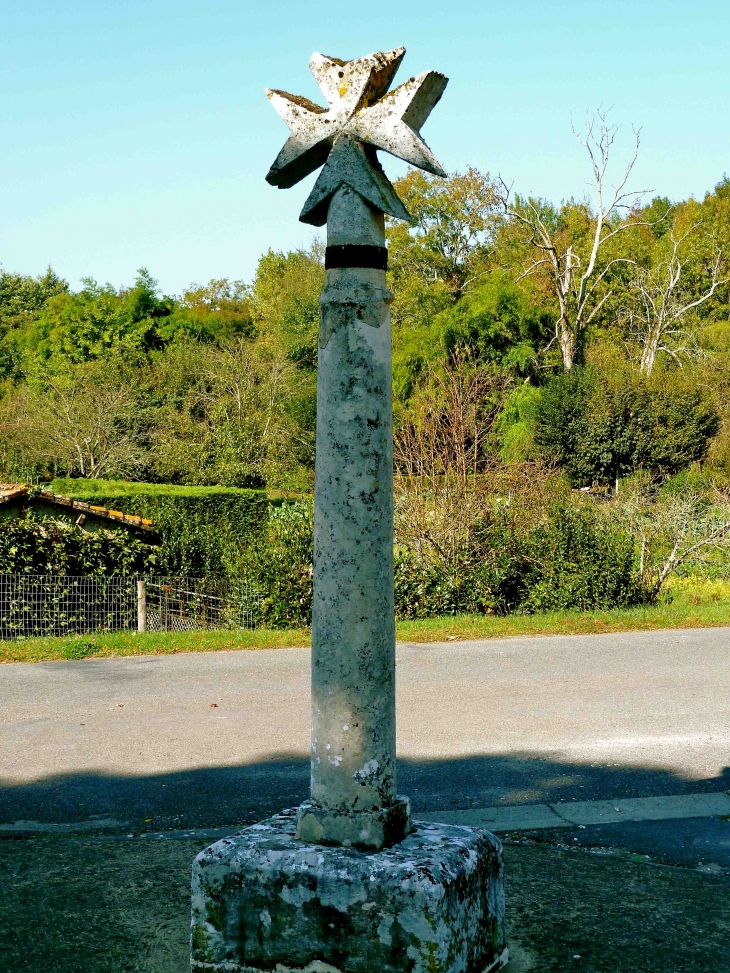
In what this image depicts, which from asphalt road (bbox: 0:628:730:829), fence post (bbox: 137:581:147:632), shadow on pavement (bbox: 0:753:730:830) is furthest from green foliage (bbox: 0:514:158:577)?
shadow on pavement (bbox: 0:753:730:830)

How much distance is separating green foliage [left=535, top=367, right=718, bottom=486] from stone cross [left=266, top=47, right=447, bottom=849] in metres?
29.2

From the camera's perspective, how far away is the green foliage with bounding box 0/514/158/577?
1620 cm

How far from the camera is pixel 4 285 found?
70.4m

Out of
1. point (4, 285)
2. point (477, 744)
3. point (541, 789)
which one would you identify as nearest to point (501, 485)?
point (477, 744)

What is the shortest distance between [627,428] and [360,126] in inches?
1200

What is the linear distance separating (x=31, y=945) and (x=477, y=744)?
175 inches

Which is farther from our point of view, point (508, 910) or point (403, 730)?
point (403, 730)

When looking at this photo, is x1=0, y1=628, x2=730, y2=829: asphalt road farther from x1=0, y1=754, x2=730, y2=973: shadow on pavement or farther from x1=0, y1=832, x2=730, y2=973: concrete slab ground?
x1=0, y1=832, x2=730, y2=973: concrete slab ground

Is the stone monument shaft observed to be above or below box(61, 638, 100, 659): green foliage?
above

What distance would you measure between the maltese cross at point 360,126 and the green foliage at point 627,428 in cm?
2908

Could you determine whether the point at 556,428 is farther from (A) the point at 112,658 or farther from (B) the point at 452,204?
(A) the point at 112,658

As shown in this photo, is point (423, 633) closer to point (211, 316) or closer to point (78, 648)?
point (78, 648)

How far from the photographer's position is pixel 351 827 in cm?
371

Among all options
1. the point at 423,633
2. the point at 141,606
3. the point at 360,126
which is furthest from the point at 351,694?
the point at 141,606
